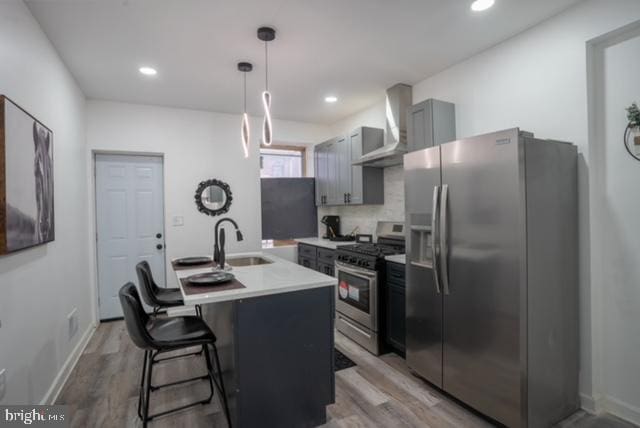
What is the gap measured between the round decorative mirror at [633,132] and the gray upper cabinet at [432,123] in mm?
1302

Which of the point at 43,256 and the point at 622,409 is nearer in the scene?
the point at 622,409

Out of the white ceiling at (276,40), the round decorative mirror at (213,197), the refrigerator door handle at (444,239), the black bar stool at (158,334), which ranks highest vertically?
the white ceiling at (276,40)

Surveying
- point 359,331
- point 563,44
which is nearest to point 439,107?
point 563,44

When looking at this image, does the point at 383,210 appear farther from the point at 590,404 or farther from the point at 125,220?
the point at 125,220

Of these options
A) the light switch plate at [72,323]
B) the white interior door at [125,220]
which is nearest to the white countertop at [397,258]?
the light switch plate at [72,323]

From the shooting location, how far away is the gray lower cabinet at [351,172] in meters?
4.03

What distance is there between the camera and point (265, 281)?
208cm

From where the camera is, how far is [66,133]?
121 inches

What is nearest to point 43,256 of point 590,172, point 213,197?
point 213,197

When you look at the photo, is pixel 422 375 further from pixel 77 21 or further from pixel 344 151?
pixel 77 21

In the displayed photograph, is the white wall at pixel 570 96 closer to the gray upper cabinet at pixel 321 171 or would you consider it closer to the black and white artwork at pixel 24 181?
the gray upper cabinet at pixel 321 171

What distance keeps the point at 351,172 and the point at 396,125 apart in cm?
92

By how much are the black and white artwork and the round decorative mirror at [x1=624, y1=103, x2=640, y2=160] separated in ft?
12.0

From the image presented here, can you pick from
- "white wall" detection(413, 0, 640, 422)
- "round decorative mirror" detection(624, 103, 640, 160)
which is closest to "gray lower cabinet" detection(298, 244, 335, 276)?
"white wall" detection(413, 0, 640, 422)
